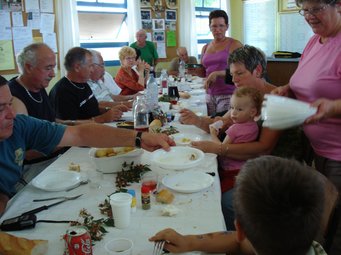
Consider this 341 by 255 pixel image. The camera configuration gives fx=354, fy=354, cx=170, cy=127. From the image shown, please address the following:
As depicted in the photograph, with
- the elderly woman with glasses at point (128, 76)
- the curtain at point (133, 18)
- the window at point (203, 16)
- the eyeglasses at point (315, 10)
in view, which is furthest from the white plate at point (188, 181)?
the window at point (203, 16)

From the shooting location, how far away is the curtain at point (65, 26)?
532 cm

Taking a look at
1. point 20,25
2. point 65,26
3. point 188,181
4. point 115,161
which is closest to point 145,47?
point 65,26

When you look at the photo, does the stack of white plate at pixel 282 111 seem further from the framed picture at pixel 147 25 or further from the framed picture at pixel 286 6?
the framed picture at pixel 286 6

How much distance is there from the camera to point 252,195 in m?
0.83

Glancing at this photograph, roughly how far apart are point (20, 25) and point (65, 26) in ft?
2.29

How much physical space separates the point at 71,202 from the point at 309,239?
0.96 m

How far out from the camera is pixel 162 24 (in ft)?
22.4

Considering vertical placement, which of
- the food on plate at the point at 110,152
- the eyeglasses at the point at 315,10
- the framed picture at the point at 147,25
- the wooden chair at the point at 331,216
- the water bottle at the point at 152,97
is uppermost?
the framed picture at the point at 147,25

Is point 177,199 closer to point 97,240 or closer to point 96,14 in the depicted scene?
point 97,240

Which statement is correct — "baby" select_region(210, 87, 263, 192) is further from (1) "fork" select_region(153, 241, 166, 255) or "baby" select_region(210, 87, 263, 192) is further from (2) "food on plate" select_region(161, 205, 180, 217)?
(1) "fork" select_region(153, 241, 166, 255)

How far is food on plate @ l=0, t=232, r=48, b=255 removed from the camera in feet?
3.38

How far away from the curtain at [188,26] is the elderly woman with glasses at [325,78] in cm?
536

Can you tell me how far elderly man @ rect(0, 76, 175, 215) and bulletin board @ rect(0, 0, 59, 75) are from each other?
3548 mm

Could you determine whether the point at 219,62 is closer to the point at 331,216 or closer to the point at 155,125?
the point at 155,125
